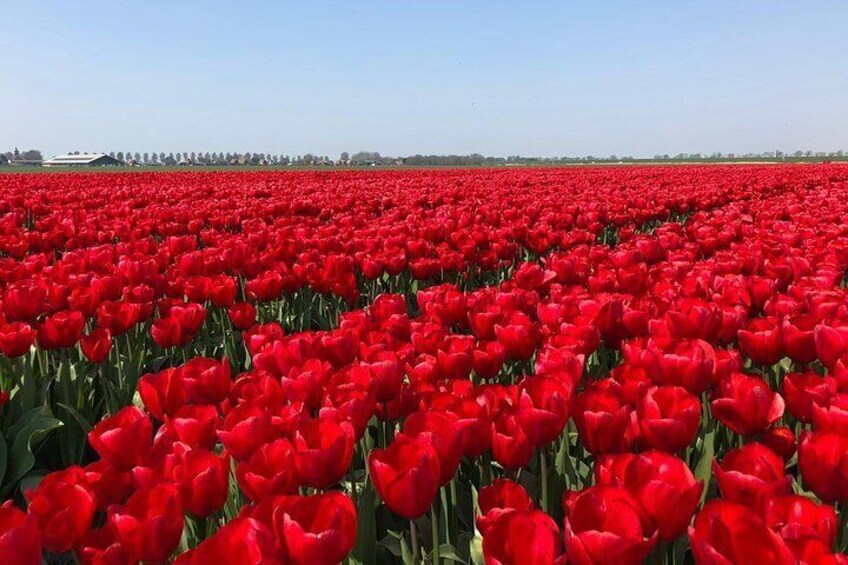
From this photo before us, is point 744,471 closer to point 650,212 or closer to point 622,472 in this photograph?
point 622,472

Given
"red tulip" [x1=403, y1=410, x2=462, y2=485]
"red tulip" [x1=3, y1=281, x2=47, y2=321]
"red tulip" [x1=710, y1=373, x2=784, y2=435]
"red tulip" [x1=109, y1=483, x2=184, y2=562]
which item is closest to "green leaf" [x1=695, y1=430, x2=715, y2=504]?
"red tulip" [x1=710, y1=373, x2=784, y2=435]

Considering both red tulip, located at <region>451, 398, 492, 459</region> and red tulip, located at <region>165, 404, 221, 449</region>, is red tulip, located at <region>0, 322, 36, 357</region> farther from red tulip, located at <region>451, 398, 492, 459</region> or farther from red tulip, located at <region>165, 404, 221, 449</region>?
red tulip, located at <region>451, 398, 492, 459</region>

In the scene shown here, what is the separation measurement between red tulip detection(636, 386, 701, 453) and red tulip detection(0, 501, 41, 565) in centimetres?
130

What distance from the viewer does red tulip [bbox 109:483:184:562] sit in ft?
4.35

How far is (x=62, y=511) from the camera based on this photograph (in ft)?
4.55

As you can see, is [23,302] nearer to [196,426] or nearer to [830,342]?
[196,426]

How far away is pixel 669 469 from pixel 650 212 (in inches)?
349

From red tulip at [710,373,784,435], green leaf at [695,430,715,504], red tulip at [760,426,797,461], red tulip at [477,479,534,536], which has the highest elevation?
red tulip at [710,373,784,435]

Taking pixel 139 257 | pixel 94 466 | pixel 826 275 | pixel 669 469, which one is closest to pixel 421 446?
pixel 669 469

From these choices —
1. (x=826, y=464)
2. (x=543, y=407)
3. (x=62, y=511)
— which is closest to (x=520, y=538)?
(x=543, y=407)

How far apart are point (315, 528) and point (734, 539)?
702 millimetres

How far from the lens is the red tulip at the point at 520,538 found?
3.92ft

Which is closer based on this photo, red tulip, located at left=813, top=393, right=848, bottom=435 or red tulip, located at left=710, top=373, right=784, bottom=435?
red tulip, located at left=813, top=393, right=848, bottom=435

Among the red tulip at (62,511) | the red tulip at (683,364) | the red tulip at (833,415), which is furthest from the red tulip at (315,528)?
the red tulip at (683,364)
